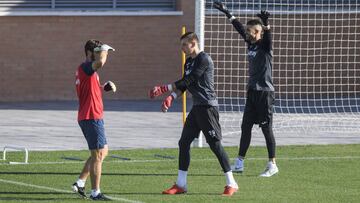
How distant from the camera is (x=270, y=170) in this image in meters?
14.5

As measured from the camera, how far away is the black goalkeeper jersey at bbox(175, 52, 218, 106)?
41.9ft

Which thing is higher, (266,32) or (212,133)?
(266,32)

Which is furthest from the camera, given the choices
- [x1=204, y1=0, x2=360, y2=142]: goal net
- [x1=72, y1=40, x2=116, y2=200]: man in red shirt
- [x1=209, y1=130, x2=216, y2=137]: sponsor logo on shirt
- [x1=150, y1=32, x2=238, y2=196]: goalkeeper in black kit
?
[x1=204, y1=0, x2=360, y2=142]: goal net

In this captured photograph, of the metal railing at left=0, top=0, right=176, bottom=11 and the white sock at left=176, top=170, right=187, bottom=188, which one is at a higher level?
the metal railing at left=0, top=0, right=176, bottom=11

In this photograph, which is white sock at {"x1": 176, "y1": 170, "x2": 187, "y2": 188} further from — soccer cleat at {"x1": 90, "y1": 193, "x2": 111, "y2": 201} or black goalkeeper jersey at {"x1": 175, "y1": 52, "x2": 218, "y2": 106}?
soccer cleat at {"x1": 90, "y1": 193, "x2": 111, "y2": 201}

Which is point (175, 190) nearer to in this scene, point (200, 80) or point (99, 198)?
point (99, 198)

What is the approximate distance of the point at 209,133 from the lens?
12930 mm

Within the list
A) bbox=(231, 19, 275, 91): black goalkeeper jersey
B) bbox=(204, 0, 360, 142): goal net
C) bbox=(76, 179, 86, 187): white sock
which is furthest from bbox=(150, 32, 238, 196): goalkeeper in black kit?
bbox=(204, 0, 360, 142): goal net

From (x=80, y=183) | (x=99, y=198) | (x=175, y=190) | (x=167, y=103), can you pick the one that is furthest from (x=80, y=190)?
(x=167, y=103)

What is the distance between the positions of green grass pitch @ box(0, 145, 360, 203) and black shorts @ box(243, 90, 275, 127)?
0.72 meters

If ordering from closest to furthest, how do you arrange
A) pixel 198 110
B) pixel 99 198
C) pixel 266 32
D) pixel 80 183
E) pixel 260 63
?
pixel 99 198 → pixel 80 183 → pixel 198 110 → pixel 266 32 → pixel 260 63

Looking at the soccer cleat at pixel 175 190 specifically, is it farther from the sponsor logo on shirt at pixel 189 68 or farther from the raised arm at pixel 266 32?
the raised arm at pixel 266 32

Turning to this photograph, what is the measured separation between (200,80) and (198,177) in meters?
1.84

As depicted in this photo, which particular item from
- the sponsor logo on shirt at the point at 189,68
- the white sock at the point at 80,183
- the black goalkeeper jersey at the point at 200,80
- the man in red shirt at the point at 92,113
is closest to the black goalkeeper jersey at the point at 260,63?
the black goalkeeper jersey at the point at 200,80
